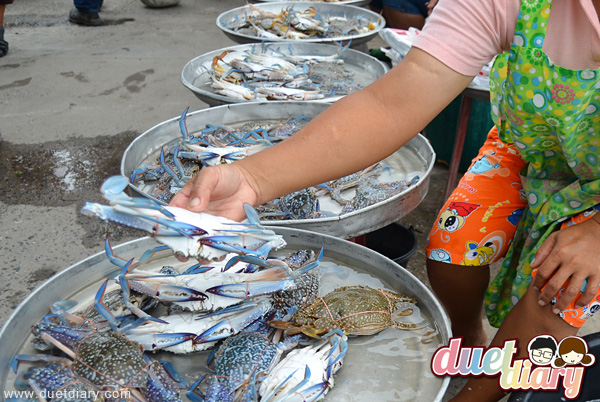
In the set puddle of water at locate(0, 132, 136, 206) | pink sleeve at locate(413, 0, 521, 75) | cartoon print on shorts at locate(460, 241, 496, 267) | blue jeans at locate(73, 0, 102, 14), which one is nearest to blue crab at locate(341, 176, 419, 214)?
cartoon print on shorts at locate(460, 241, 496, 267)

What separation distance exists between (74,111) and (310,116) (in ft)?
10.3

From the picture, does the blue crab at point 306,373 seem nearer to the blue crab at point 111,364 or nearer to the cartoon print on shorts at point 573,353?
the blue crab at point 111,364

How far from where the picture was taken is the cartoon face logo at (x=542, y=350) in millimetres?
1521

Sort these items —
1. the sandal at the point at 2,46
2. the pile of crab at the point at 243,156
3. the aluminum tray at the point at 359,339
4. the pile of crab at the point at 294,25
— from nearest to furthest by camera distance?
the aluminum tray at the point at 359,339
the pile of crab at the point at 243,156
the pile of crab at the point at 294,25
the sandal at the point at 2,46

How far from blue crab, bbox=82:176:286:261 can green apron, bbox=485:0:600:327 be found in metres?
0.80

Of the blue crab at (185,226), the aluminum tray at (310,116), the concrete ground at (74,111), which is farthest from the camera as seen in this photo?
the concrete ground at (74,111)

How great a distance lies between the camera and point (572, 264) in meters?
1.39

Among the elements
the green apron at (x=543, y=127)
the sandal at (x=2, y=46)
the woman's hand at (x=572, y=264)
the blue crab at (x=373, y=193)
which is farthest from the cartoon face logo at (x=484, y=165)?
the sandal at (x=2, y=46)

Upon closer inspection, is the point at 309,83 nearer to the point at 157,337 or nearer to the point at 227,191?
the point at 227,191

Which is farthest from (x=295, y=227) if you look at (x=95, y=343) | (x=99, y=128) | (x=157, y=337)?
(x=99, y=128)

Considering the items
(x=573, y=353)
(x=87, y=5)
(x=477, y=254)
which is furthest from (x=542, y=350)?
(x=87, y=5)

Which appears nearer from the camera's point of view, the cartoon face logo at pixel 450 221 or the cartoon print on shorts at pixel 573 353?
the cartoon print on shorts at pixel 573 353

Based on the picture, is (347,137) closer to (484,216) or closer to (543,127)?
(543,127)

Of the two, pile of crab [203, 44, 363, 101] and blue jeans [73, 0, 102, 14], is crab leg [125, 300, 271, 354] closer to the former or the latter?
pile of crab [203, 44, 363, 101]
